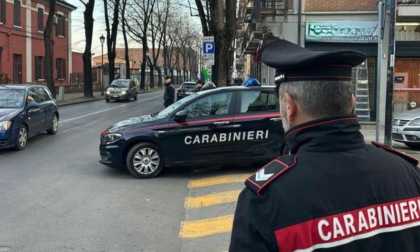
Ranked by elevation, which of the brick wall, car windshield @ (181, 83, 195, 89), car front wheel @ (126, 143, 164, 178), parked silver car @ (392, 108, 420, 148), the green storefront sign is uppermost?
the brick wall

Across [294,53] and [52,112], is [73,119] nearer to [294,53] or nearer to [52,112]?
[52,112]

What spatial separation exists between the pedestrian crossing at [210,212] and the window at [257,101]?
121 cm

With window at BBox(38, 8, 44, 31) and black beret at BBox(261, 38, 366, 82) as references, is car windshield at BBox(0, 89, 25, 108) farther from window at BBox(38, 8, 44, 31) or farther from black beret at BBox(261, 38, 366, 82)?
window at BBox(38, 8, 44, 31)

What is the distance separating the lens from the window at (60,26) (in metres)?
47.8

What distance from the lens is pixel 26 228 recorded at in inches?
222

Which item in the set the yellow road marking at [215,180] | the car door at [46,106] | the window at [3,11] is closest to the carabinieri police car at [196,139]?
the yellow road marking at [215,180]

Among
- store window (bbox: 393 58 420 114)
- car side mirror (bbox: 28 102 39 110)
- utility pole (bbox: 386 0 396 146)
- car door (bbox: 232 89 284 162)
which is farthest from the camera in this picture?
store window (bbox: 393 58 420 114)

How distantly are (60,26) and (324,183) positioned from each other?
5053 cm

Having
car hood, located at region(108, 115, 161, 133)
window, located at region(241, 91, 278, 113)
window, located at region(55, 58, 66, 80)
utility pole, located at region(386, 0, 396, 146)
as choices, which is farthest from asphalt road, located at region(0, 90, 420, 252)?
window, located at region(55, 58, 66, 80)

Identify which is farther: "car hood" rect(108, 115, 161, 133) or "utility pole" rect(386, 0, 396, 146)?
"utility pole" rect(386, 0, 396, 146)

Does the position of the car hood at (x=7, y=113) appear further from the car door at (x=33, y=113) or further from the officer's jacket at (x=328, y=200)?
the officer's jacket at (x=328, y=200)

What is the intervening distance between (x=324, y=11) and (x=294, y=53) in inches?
634

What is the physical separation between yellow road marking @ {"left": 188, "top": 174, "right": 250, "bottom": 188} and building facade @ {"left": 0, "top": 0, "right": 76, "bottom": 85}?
26.9 meters

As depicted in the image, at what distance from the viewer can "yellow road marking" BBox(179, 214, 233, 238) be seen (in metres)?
5.54
